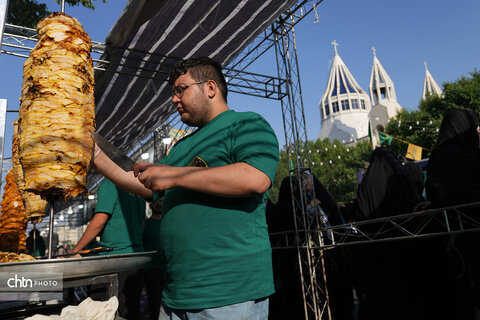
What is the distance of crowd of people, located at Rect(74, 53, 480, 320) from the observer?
133 cm

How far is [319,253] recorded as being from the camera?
5.09 meters

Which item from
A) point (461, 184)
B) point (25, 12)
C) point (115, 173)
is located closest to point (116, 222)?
point (115, 173)

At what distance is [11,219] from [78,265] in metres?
3.27

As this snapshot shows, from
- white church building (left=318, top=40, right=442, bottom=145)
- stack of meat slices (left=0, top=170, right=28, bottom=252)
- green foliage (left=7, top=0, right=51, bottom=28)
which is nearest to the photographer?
stack of meat slices (left=0, top=170, right=28, bottom=252)

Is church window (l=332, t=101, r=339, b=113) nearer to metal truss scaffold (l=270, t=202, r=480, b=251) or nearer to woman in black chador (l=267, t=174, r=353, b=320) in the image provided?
woman in black chador (l=267, t=174, r=353, b=320)

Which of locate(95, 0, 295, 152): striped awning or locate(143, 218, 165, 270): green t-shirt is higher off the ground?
locate(95, 0, 295, 152): striped awning

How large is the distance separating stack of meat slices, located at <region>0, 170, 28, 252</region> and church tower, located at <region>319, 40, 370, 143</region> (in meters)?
93.9

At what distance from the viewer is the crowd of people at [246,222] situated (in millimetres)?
1334

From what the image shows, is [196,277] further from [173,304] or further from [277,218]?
[277,218]

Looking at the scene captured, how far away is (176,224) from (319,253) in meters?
4.11

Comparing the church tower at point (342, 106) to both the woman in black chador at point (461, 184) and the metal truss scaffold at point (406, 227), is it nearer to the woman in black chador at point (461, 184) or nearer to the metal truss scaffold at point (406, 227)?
the metal truss scaffold at point (406, 227)

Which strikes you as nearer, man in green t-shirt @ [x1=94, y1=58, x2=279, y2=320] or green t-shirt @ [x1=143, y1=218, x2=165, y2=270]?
man in green t-shirt @ [x1=94, y1=58, x2=279, y2=320]

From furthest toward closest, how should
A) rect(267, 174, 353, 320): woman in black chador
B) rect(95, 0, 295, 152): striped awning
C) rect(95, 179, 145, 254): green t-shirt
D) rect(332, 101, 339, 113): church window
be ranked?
1. rect(332, 101, 339, 113): church window
2. rect(267, 174, 353, 320): woman in black chador
3. rect(95, 0, 295, 152): striped awning
4. rect(95, 179, 145, 254): green t-shirt

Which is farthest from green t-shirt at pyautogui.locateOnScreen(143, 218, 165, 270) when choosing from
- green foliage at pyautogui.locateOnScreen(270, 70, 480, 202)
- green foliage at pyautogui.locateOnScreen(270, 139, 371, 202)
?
→ green foliage at pyautogui.locateOnScreen(270, 139, 371, 202)
